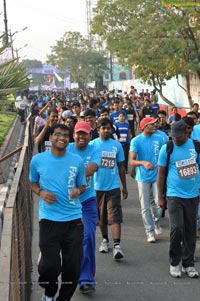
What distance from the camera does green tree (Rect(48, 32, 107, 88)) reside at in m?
77.8

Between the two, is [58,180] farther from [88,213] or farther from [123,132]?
[123,132]

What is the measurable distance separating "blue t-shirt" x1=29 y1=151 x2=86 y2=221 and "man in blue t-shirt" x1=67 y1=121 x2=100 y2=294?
74 centimetres

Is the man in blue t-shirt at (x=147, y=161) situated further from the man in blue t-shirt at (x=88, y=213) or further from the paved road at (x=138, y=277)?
the man in blue t-shirt at (x=88, y=213)

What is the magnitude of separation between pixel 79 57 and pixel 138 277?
74.9m

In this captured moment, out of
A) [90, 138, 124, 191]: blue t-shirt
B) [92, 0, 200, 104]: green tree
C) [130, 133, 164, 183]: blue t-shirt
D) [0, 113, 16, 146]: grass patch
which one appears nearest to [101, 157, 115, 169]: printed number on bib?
[90, 138, 124, 191]: blue t-shirt

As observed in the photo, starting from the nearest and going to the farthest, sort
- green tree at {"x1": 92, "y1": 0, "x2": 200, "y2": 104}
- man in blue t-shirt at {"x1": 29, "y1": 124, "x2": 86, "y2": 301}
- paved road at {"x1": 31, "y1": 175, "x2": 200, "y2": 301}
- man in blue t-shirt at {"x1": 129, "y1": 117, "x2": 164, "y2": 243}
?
man in blue t-shirt at {"x1": 29, "y1": 124, "x2": 86, "y2": 301} → paved road at {"x1": 31, "y1": 175, "x2": 200, "y2": 301} → man in blue t-shirt at {"x1": 129, "y1": 117, "x2": 164, "y2": 243} → green tree at {"x1": 92, "y1": 0, "x2": 200, "y2": 104}

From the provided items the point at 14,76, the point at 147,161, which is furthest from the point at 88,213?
the point at 147,161

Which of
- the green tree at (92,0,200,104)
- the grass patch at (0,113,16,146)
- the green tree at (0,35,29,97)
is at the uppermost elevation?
the green tree at (92,0,200,104)

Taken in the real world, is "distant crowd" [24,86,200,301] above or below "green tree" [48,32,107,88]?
below

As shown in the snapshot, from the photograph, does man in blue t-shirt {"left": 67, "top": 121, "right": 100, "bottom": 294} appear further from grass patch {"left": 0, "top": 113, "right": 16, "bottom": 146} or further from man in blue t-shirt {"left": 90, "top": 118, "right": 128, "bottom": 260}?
man in blue t-shirt {"left": 90, "top": 118, "right": 128, "bottom": 260}

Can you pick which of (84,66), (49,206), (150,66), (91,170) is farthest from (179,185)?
(84,66)

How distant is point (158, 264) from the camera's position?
253 inches

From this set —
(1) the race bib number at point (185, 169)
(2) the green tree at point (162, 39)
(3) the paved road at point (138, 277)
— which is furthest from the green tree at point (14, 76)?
(2) the green tree at point (162, 39)

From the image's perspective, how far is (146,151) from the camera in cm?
746
